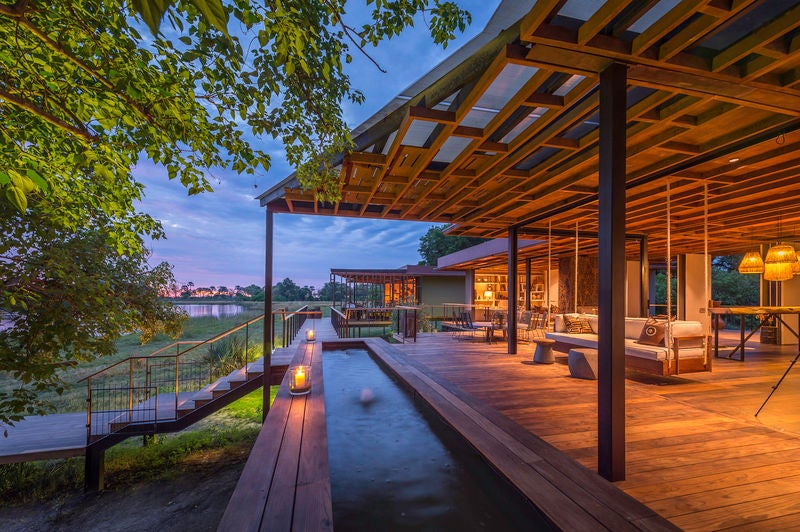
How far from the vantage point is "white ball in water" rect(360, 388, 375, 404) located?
4391 mm

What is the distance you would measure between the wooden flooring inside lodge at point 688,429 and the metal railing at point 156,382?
15.8ft

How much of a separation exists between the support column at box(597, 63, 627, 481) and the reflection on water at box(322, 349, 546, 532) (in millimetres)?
817

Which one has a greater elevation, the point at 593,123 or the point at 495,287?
the point at 593,123

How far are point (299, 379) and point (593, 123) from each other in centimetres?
405

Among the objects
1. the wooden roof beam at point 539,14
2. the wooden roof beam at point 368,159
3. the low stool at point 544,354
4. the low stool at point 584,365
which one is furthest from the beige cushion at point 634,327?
the wooden roof beam at point 539,14

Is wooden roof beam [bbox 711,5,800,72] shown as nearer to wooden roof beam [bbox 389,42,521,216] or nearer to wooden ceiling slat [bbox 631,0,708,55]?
wooden ceiling slat [bbox 631,0,708,55]

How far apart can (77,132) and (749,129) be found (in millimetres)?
5545

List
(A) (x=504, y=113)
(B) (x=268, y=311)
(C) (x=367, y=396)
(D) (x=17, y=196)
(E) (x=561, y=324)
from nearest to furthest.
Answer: (D) (x=17, y=196) < (A) (x=504, y=113) < (C) (x=367, y=396) < (B) (x=268, y=311) < (E) (x=561, y=324)

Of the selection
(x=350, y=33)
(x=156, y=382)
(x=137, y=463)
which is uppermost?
(x=350, y=33)

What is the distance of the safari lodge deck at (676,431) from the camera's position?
2070 millimetres

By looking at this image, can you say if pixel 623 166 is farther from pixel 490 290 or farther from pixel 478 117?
pixel 490 290

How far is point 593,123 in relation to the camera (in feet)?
11.7

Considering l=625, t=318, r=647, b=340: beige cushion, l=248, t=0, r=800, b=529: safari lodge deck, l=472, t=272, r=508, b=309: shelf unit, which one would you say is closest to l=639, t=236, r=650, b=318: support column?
l=248, t=0, r=800, b=529: safari lodge deck

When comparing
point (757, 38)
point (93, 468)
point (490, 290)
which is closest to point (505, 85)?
point (757, 38)
